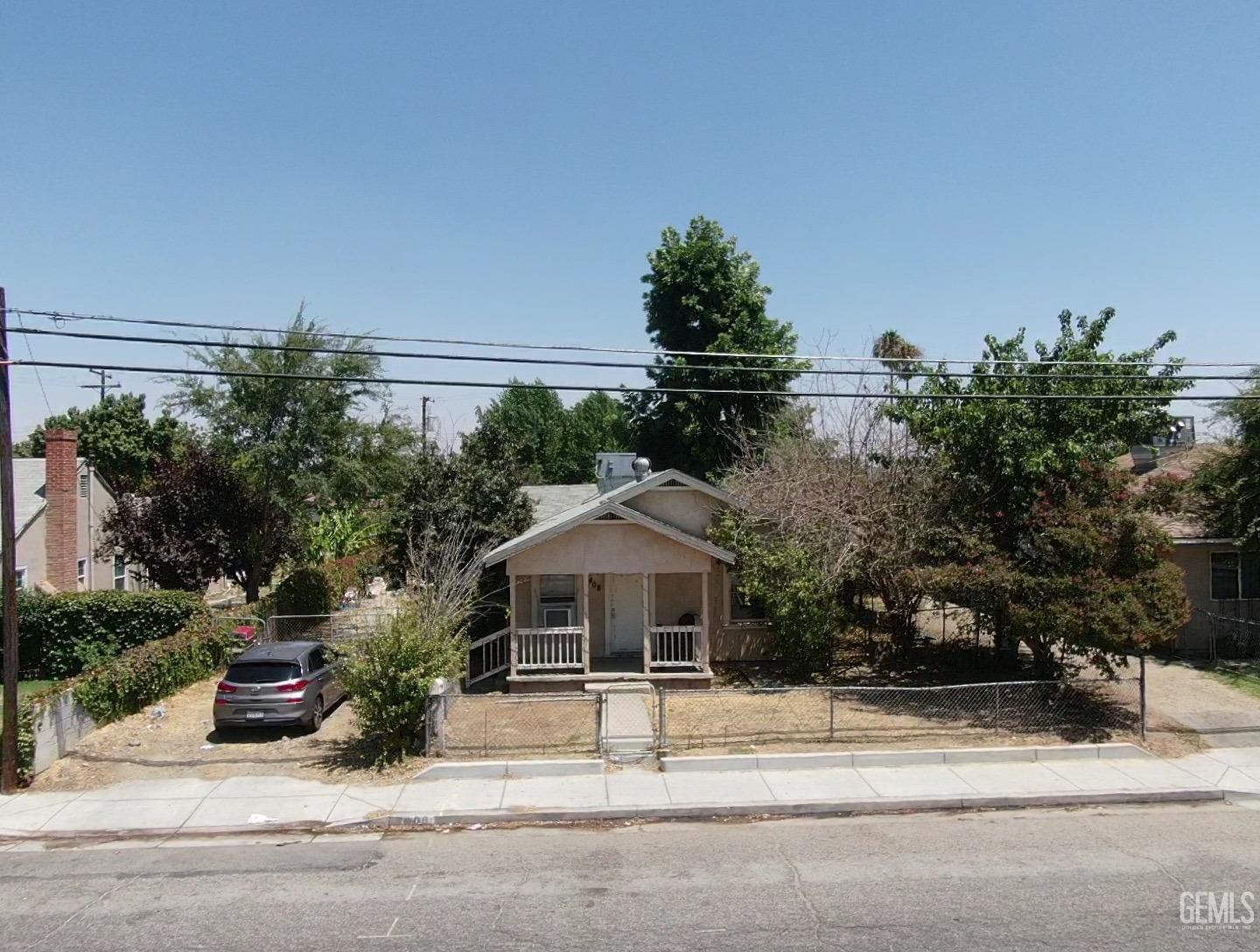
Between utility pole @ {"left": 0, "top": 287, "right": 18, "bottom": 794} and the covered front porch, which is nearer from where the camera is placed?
utility pole @ {"left": 0, "top": 287, "right": 18, "bottom": 794}

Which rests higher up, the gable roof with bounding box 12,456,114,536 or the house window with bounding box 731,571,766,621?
the gable roof with bounding box 12,456,114,536

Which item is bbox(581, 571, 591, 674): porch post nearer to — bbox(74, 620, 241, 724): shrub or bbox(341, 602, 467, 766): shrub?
bbox(341, 602, 467, 766): shrub

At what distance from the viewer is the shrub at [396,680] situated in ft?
41.5

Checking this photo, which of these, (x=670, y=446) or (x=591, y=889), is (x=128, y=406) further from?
(x=591, y=889)

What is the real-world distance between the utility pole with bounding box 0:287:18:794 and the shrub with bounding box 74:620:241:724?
1982 mm

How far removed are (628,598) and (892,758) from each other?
27.2ft

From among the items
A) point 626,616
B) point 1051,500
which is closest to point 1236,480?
point 1051,500

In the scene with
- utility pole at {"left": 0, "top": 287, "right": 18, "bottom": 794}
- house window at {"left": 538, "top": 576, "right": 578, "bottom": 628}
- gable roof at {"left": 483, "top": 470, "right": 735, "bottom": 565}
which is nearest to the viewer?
utility pole at {"left": 0, "top": 287, "right": 18, "bottom": 794}

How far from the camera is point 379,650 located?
12.8 m

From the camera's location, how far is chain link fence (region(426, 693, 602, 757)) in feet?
42.7

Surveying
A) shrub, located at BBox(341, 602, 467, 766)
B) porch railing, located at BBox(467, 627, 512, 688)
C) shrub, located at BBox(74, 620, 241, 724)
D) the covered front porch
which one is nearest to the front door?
the covered front porch

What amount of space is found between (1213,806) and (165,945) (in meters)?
12.0

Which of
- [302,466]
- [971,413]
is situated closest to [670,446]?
[302,466]

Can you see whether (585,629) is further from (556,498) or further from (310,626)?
(556,498)
